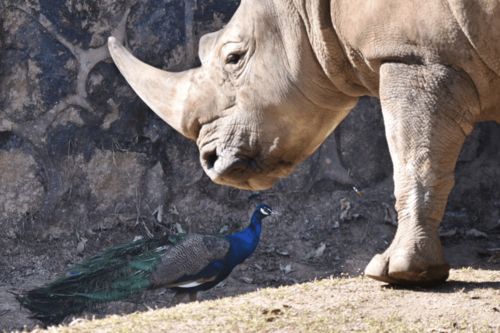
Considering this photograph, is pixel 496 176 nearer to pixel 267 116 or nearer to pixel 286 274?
pixel 286 274

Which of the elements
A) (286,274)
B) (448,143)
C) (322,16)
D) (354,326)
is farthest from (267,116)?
(286,274)

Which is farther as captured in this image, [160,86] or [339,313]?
[160,86]

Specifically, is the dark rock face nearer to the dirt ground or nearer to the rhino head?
the dirt ground

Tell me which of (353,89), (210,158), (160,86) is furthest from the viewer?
(160,86)

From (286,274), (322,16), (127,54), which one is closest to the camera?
(322,16)

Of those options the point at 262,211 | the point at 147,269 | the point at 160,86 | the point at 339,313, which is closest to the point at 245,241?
the point at 262,211

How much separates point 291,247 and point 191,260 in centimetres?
73

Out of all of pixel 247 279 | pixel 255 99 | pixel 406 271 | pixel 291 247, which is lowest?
pixel 247 279

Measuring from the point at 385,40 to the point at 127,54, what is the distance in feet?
6.26

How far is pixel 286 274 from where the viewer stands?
28.6 ft

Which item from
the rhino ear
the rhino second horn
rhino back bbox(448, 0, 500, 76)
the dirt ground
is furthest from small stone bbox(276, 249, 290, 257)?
rhino back bbox(448, 0, 500, 76)

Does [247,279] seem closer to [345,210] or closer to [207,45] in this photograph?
[345,210]

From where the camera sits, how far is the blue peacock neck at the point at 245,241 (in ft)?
29.1

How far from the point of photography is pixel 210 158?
19.6 ft
